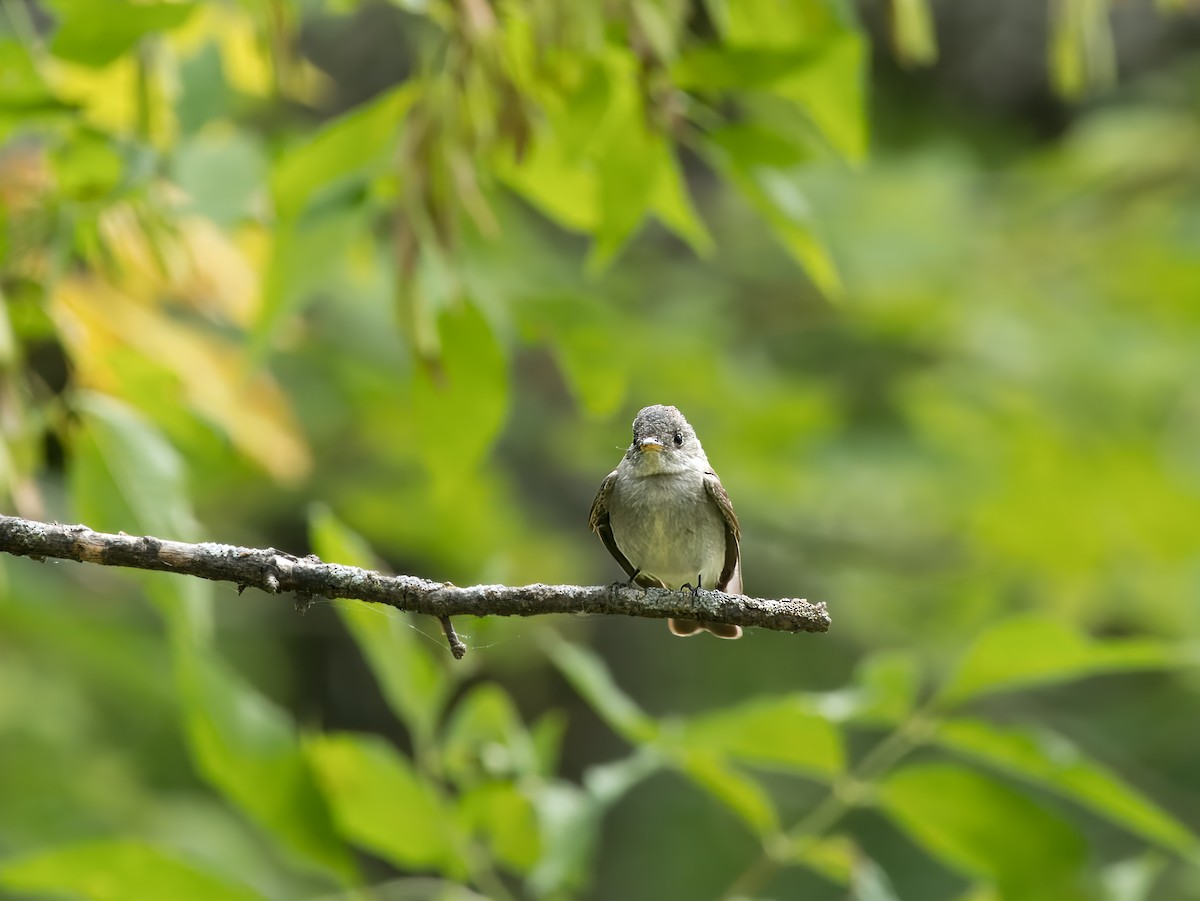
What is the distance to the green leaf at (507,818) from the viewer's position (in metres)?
3.12

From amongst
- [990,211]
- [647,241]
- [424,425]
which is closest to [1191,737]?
[990,211]

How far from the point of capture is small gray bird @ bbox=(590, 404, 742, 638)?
3248mm

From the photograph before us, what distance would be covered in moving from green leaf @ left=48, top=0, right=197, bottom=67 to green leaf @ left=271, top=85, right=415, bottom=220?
0.36 meters

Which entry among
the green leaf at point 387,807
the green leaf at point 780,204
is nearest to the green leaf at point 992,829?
the green leaf at point 387,807

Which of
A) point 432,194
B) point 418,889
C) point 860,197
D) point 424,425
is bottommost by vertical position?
point 418,889

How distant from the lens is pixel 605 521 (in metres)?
3.54

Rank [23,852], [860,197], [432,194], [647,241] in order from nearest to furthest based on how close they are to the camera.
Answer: [432,194], [23,852], [860,197], [647,241]

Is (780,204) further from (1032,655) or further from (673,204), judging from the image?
(1032,655)

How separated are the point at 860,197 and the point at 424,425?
4.54 meters

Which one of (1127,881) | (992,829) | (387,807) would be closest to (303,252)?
(387,807)

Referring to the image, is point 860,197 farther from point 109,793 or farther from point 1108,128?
point 109,793

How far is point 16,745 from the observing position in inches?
234

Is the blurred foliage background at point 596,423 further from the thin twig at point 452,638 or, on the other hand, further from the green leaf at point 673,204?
the thin twig at point 452,638

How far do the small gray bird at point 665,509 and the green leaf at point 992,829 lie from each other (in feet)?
2.22
